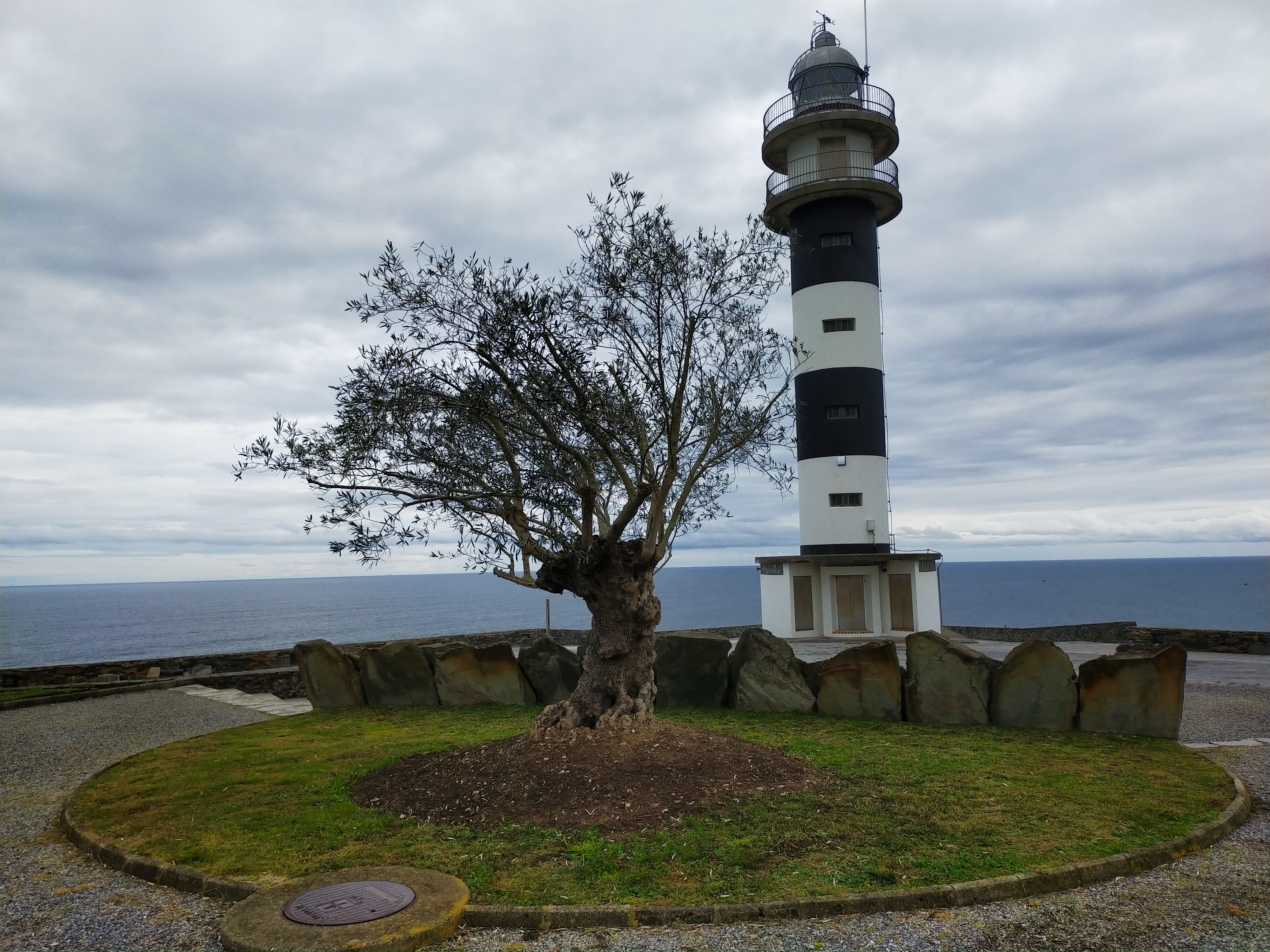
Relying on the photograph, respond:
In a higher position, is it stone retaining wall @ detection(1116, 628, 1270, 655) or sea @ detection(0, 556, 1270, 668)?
stone retaining wall @ detection(1116, 628, 1270, 655)

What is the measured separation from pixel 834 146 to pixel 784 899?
26.4 m

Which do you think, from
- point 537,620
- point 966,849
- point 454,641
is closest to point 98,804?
point 966,849

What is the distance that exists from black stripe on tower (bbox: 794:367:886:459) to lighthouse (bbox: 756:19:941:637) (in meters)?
0.03

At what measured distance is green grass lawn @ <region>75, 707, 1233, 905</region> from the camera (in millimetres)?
6102

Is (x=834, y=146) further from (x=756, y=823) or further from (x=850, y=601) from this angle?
(x=756, y=823)

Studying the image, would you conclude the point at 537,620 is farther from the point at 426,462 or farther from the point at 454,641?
the point at 426,462

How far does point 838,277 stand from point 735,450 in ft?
57.0

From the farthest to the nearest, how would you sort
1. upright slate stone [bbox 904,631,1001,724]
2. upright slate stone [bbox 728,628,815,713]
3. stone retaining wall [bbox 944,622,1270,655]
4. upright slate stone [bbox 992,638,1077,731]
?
stone retaining wall [bbox 944,622,1270,655]
upright slate stone [bbox 728,628,815,713]
upright slate stone [bbox 904,631,1001,724]
upright slate stone [bbox 992,638,1077,731]

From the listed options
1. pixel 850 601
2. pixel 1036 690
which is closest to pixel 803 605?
pixel 850 601

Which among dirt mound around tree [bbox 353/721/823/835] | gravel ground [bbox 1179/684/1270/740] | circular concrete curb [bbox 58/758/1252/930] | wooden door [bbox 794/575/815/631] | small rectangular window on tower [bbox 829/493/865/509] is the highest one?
small rectangular window on tower [bbox 829/493/865/509]

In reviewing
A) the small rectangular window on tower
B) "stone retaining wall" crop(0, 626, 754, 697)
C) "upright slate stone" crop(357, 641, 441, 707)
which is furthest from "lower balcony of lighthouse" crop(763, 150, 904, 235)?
"upright slate stone" crop(357, 641, 441, 707)

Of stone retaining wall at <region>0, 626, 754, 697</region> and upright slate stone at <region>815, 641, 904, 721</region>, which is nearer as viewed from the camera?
upright slate stone at <region>815, 641, 904, 721</region>

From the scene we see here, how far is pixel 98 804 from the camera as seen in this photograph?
28.2 feet

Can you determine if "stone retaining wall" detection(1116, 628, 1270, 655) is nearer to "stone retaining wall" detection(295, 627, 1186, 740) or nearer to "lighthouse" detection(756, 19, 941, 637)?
"lighthouse" detection(756, 19, 941, 637)
